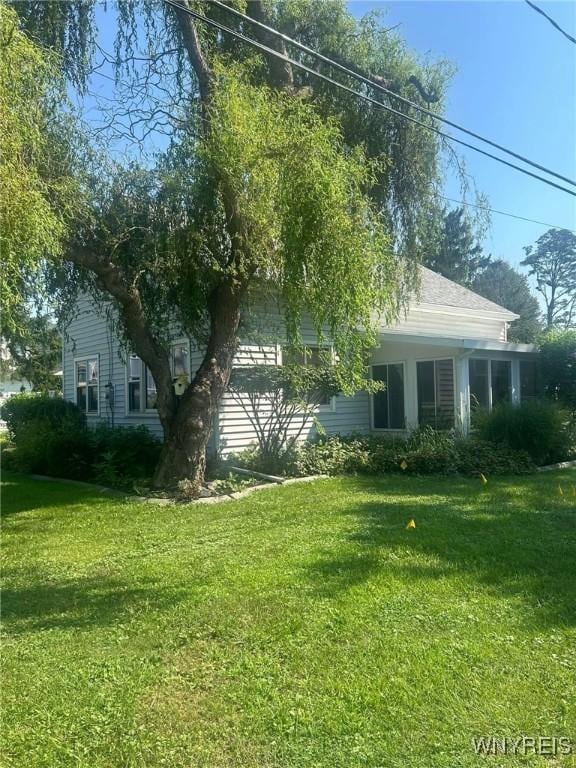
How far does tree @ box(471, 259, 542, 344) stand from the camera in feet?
171

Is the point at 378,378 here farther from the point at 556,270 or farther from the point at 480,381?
→ the point at 556,270

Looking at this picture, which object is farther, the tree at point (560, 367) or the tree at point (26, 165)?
the tree at point (560, 367)

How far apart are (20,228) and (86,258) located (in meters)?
2.83

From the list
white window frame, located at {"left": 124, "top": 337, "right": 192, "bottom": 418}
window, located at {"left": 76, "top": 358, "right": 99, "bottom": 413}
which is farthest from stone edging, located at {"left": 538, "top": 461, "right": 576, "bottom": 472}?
window, located at {"left": 76, "top": 358, "right": 99, "bottom": 413}

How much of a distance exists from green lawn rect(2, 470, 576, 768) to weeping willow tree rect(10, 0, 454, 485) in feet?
9.66

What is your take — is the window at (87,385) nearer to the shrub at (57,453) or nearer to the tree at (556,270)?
the shrub at (57,453)

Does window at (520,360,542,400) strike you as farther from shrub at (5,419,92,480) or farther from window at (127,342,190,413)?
shrub at (5,419,92,480)

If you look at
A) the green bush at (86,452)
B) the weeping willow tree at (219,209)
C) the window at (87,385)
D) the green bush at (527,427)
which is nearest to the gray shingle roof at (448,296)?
the green bush at (527,427)

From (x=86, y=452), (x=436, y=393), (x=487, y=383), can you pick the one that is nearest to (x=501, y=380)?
(x=487, y=383)

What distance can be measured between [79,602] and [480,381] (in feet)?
38.8

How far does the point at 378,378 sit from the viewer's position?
1519cm

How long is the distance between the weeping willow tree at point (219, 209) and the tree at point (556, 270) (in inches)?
1840

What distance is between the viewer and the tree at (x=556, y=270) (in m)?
51.6

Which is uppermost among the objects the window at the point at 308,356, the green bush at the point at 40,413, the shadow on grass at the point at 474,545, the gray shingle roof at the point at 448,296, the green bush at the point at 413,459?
the gray shingle roof at the point at 448,296
